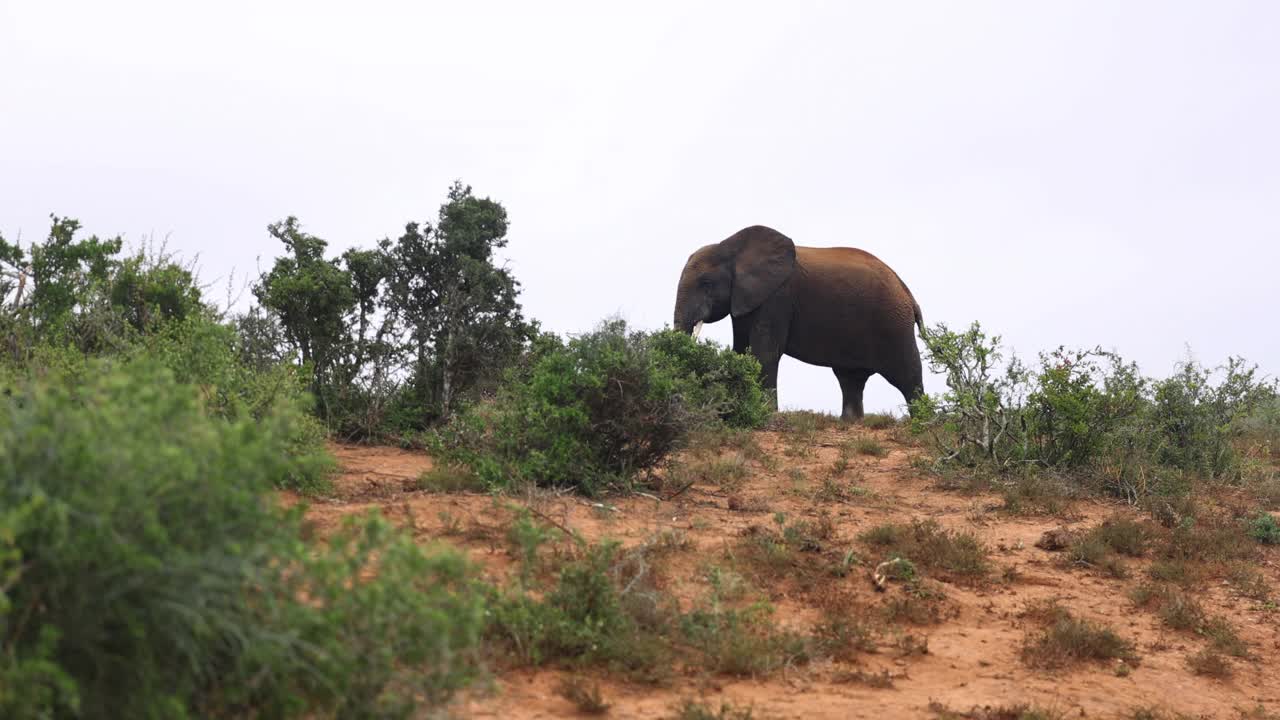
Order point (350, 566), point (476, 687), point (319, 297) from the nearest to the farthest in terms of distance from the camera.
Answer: point (350, 566) < point (476, 687) < point (319, 297)

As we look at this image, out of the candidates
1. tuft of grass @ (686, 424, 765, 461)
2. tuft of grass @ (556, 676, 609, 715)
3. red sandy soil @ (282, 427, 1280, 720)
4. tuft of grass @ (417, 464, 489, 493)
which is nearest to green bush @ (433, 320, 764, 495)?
tuft of grass @ (417, 464, 489, 493)

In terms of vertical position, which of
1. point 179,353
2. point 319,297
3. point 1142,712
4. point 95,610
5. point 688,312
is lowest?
point 1142,712

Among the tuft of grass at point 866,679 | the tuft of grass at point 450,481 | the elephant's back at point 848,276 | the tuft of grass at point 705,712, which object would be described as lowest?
the tuft of grass at point 705,712

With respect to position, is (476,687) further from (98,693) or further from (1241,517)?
(1241,517)

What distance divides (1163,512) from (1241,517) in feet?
3.53

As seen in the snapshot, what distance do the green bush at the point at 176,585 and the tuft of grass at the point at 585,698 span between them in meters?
1.31

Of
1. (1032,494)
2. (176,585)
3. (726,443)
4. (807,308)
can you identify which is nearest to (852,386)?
(807,308)

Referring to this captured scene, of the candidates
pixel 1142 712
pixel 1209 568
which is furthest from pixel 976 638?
pixel 1209 568

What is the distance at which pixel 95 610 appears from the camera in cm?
299

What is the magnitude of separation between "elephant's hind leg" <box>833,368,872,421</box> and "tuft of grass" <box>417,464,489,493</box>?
12.2 meters

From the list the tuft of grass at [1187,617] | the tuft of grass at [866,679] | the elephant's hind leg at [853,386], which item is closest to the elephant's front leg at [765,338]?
the elephant's hind leg at [853,386]

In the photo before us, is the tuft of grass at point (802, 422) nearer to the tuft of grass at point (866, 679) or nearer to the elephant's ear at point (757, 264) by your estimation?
the elephant's ear at point (757, 264)

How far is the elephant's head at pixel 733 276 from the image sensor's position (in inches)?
717

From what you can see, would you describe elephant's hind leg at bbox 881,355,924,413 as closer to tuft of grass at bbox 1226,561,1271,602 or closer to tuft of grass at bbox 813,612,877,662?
tuft of grass at bbox 1226,561,1271,602
